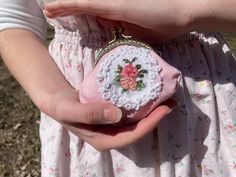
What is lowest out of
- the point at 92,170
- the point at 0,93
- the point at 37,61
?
the point at 0,93

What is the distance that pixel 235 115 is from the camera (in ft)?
3.60

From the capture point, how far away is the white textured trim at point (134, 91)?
0.96m

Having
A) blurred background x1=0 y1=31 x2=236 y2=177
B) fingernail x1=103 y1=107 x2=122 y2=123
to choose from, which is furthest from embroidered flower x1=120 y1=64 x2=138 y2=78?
blurred background x1=0 y1=31 x2=236 y2=177

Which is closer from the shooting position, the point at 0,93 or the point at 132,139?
the point at 132,139

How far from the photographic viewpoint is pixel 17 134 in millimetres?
3186

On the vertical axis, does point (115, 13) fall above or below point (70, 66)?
above

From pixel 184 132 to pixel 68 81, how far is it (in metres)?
0.26

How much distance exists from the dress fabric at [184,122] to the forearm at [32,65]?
0.05 metres

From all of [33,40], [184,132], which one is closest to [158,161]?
[184,132]

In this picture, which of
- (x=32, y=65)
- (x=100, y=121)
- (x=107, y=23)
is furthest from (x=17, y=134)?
(x=100, y=121)

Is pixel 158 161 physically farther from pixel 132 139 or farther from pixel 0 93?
pixel 0 93

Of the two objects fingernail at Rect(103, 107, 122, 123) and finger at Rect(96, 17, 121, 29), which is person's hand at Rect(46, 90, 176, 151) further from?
finger at Rect(96, 17, 121, 29)

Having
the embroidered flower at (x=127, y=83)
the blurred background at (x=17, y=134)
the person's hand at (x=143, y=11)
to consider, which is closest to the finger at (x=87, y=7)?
the person's hand at (x=143, y=11)

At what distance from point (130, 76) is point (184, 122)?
160 mm
